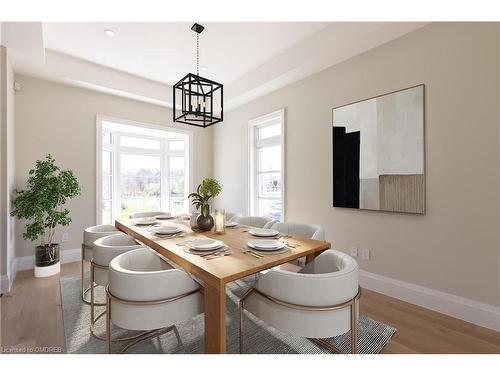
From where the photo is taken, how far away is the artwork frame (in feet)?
7.30

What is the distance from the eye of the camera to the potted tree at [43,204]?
2.71 m

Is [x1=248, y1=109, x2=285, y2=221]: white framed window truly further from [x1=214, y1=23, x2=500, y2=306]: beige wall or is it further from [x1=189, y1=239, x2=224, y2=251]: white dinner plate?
[x1=189, y1=239, x2=224, y2=251]: white dinner plate

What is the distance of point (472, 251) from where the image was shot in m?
1.96

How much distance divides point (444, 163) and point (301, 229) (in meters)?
1.36

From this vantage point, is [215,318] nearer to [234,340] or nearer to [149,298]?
[149,298]

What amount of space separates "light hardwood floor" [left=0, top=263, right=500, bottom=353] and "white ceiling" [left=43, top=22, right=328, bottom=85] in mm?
2797

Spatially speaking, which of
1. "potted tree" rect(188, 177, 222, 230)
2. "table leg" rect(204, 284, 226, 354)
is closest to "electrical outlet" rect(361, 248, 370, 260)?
"potted tree" rect(188, 177, 222, 230)

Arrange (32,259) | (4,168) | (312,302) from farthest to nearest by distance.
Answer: (32,259), (4,168), (312,302)

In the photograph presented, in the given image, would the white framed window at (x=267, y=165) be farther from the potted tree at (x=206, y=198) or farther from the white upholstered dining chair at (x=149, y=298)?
the white upholstered dining chair at (x=149, y=298)

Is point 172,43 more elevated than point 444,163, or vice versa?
point 172,43

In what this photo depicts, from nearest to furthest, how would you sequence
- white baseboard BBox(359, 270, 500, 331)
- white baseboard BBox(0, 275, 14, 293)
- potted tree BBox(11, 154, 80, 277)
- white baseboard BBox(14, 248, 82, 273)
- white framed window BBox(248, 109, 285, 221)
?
white baseboard BBox(359, 270, 500, 331)
white baseboard BBox(0, 275, 14, 293)
potted tree BBox(11, 154, 80, 277)
white baseboard BBox(14, 248, 82, 273)
white framed window BBox(248, 109, 285, 221)

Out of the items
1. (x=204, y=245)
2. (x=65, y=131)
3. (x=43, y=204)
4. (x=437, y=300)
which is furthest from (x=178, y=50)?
(x=437, y=300)

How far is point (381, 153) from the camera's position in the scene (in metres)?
2.46
